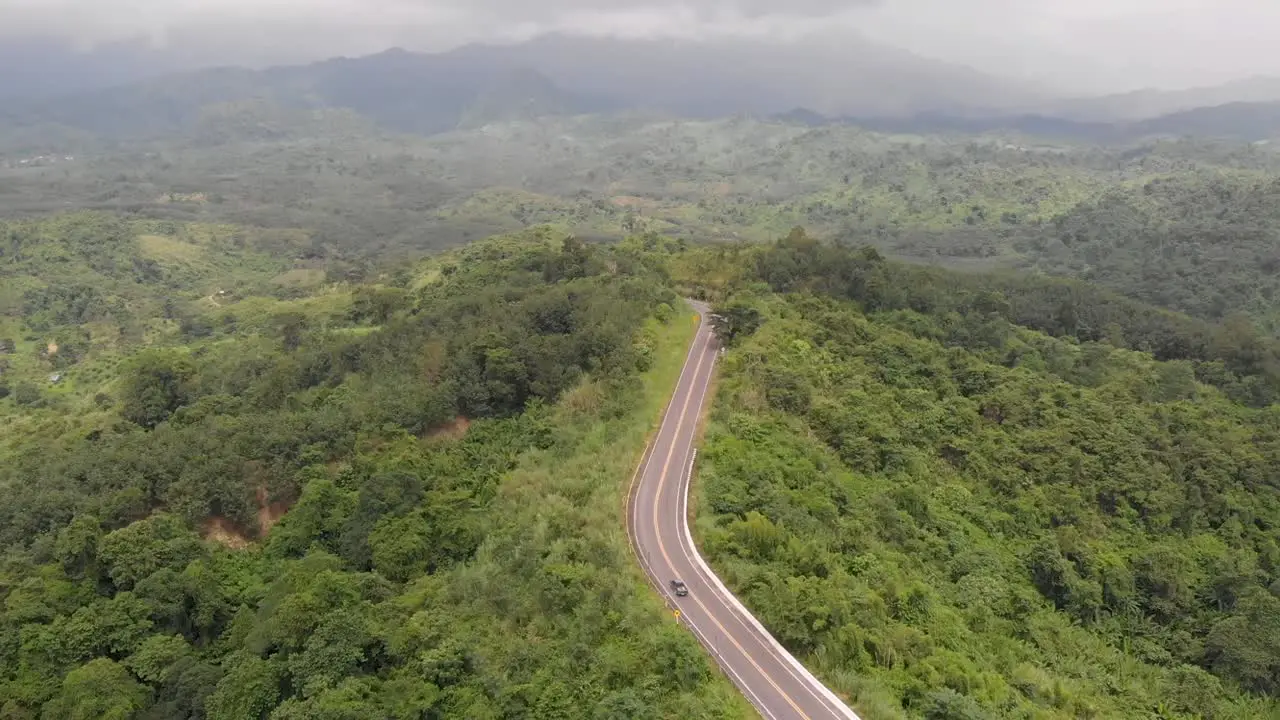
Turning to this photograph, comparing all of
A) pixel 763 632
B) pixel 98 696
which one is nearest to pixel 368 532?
pixel 98 696

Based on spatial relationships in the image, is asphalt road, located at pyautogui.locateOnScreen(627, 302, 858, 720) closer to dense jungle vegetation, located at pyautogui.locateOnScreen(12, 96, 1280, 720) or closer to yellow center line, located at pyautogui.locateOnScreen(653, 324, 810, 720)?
yellow center line, located at pyautogui.locateOnScreen(653, 324, 810, 720)

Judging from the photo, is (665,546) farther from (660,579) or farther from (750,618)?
(750,618)

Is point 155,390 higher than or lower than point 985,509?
lower

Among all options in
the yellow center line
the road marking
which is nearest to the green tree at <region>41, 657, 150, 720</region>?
the yellow center line

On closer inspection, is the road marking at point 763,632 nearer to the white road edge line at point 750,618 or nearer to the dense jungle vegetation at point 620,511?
the white road edge line at point 750,618

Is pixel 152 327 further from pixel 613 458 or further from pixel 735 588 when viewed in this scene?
pixel 735 588


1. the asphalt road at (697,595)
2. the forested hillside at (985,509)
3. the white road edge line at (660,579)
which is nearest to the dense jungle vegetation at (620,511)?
the forested hillside at (985,509)
